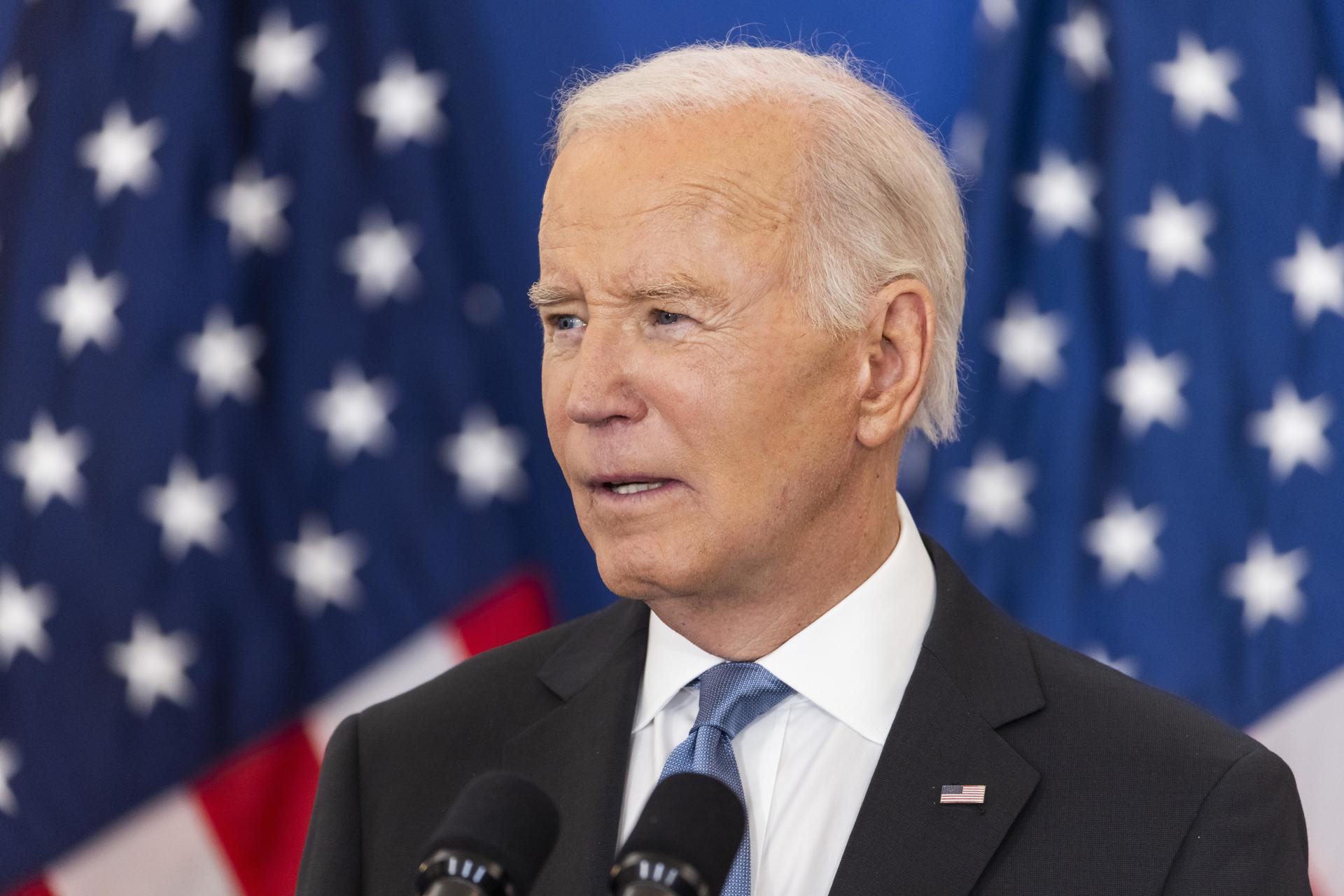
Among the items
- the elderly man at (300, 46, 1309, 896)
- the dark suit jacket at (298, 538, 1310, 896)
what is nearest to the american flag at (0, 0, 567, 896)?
the dark suit jacket at (298, 538, 1310, 896)

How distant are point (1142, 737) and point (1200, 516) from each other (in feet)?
4.46

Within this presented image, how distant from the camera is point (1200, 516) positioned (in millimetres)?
2996

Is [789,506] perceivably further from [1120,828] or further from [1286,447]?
[1286,447]

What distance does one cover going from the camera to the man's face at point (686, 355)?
67.6 inches

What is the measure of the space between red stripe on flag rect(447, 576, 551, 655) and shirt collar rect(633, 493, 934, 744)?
1.11 metres

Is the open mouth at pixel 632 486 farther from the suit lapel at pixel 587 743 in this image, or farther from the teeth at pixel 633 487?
the suit lapel at pixel 587 743

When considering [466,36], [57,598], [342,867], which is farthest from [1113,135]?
[57,598]

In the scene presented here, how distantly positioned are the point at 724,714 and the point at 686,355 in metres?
0.47

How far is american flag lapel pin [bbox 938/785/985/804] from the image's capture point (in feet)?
5.58

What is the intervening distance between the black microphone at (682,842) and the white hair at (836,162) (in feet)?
2.53

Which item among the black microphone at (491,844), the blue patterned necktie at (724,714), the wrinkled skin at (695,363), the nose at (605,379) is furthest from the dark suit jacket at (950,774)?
the black microphone at (491,844)

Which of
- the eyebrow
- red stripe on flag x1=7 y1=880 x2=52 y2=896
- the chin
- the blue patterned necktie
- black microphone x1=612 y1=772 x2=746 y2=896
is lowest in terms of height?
black microphone x1=612 y1=772 x2=746 y2=896

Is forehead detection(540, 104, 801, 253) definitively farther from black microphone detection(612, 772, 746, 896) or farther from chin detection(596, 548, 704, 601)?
black microphone detection(612, 772, 746, 896)

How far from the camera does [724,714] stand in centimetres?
182
